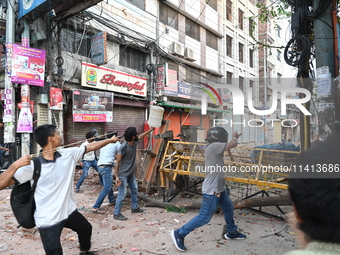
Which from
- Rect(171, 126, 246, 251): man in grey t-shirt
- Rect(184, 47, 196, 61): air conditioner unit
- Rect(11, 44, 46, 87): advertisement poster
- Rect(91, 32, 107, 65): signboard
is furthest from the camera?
Rect(184, 47, 196, 61): air conditioner unit

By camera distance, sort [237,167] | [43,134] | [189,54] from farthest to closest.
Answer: [189,54] → [237,167] → [43,134]

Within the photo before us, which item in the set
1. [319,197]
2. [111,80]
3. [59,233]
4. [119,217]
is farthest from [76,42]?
[319,197]

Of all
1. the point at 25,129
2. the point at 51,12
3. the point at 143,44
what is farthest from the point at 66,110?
the point at 143,44

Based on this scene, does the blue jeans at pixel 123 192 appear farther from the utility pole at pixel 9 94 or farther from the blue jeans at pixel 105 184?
the utility pole at pixel 9 94

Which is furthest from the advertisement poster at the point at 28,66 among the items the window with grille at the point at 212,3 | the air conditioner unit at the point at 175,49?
the window with grille at the point at 212,3

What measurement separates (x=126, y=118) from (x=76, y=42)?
4.22m

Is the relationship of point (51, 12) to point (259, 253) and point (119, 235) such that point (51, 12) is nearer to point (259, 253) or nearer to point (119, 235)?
point (119, 235)

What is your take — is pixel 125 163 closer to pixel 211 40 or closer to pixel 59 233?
pixel 59 233

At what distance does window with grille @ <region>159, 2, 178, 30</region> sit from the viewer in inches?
605

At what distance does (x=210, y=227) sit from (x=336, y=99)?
276 centimetres

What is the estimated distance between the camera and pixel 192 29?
17781 millimetres

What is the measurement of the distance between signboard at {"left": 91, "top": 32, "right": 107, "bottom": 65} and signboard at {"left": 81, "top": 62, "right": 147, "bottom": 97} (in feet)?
1.27

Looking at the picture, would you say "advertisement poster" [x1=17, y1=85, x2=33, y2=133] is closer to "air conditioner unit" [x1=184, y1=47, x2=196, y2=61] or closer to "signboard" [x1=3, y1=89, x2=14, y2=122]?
"signboard" [x1=3, y1=89, x2=14, y2=122]

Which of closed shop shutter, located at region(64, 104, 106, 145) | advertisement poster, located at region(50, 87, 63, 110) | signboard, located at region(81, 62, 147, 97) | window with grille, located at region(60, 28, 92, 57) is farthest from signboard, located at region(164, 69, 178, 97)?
advertisement poster, located at region(50, 87, 63, 110)
